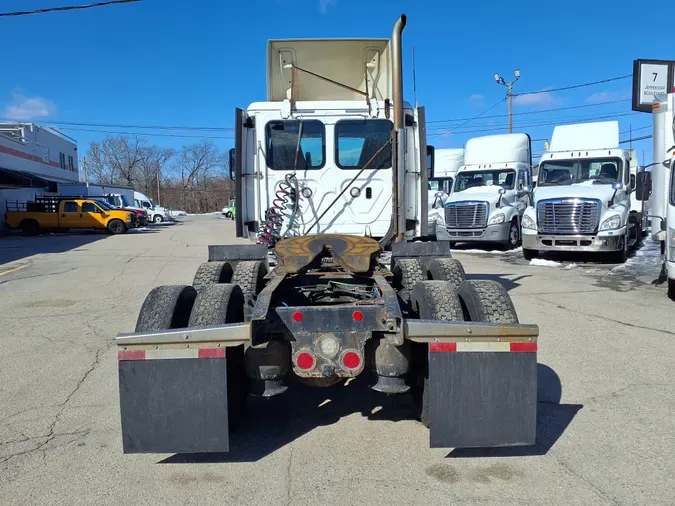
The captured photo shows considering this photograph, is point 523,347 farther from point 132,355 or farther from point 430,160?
point 430,160

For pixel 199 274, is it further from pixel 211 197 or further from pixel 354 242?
pixel 211 197

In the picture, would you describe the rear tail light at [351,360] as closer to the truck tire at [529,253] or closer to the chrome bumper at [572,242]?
the chrome bumper at [572,242]

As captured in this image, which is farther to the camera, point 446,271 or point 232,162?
point 232,162

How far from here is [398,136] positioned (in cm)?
697

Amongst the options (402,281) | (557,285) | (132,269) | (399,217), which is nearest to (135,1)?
(132,269)

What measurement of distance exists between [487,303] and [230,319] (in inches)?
70.3

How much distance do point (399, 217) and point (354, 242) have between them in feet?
6.45

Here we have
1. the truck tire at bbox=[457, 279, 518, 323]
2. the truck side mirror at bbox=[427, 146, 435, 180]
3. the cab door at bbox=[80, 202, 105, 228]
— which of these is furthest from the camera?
the cab door at bbox=[80, 202, 105, 228]

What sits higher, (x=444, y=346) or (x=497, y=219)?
(x=497, y=219)

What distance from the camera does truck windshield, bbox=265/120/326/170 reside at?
24.3 ft

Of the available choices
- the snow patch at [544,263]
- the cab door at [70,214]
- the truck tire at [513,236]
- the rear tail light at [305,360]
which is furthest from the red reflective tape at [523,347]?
the cab door at [70,214]

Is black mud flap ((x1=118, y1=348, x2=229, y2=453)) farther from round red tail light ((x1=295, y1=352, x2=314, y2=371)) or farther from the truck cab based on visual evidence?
the truck cab

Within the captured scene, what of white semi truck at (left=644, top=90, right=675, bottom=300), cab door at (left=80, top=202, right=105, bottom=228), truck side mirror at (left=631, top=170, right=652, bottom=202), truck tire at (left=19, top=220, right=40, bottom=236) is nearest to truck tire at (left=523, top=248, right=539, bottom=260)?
truck side mirror at (left=631, top=170, right=652, bottom=202)

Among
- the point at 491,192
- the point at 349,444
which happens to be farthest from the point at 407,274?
the point at 491,192
